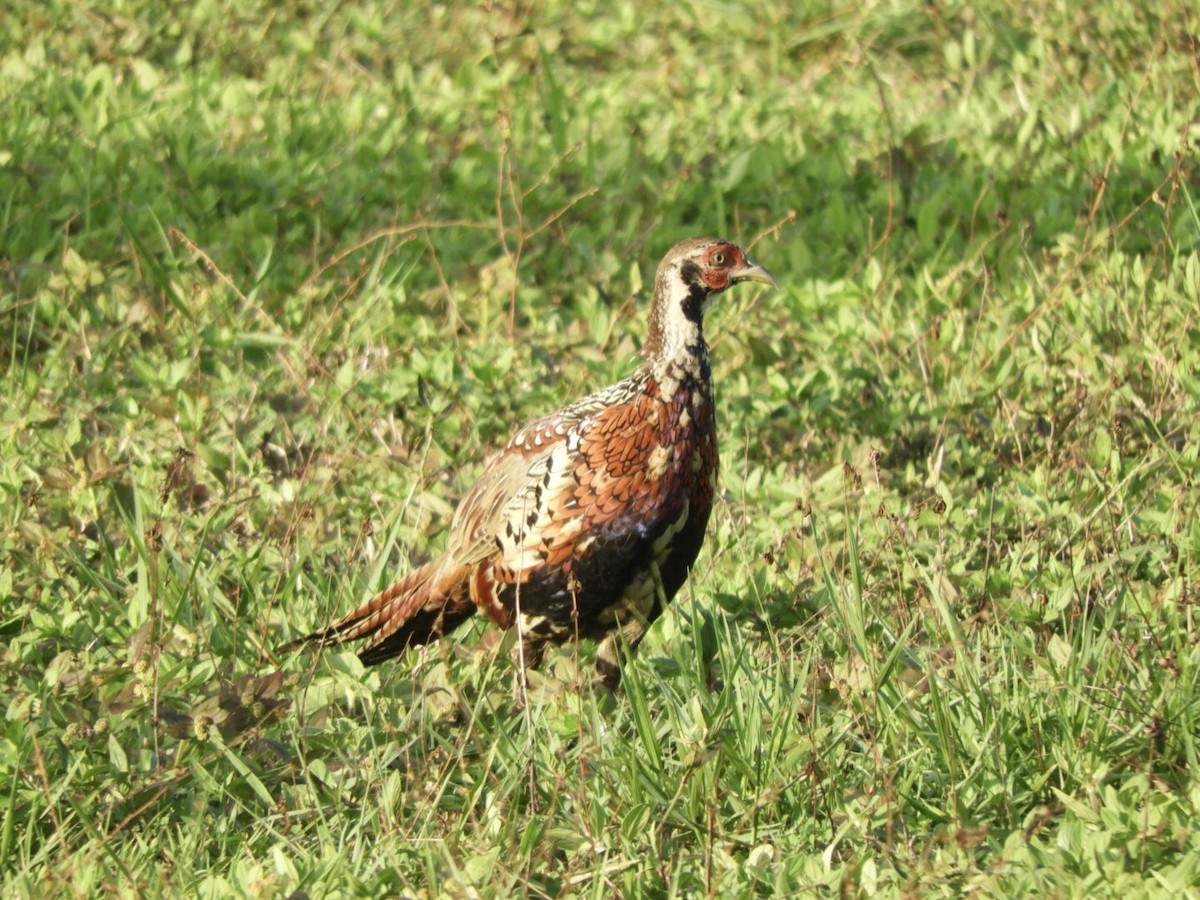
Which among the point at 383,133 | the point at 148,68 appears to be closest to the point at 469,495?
the point at 383,133

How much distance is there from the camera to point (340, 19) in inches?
335

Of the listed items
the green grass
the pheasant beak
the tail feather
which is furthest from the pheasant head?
the tail feather

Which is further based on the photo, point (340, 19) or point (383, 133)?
point (340, 19)

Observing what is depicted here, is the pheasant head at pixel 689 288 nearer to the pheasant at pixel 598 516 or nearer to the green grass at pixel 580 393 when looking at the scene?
the pheasant at pixel 598 516

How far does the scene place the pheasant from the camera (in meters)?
4.16

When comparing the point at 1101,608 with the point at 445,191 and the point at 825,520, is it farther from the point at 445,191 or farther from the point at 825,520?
the point at 445,191

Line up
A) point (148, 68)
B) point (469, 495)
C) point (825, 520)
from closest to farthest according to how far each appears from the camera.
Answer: point (469, 495)
point (825, 520)
point (148, 68)

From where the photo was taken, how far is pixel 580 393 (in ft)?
18.9

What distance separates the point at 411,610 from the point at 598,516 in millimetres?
607

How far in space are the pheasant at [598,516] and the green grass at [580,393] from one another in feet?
0.53

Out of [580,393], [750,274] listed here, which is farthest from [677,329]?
[580,393]

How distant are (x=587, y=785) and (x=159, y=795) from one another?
862 millimetres

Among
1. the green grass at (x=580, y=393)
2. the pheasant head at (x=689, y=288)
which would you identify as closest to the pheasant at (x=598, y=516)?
the pheasant head at (x=689, y=288)

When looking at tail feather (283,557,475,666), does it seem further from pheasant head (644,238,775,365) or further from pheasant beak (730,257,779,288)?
pheasant beak (730,257,779,288)
